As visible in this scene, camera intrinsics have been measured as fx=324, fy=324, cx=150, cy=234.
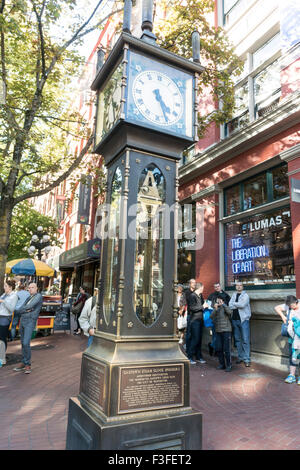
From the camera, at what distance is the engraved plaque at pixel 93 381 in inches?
111

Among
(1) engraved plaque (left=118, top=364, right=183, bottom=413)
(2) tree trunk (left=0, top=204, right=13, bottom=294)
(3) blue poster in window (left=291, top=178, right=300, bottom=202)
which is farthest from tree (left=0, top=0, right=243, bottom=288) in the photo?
(1) engraved plaque (left=118, top=364, right=183, bottom=413)

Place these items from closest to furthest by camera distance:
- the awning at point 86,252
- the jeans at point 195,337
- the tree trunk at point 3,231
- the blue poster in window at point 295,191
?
the blue poster in window at point 295,191
the jeans at point 195,337
the tree trunk at point 3,231
the awning at point 86,252

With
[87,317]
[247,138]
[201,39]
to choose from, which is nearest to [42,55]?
[201,39]

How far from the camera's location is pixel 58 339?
11.5 metres

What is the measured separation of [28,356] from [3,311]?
3.67 feet

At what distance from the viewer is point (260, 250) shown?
8.90 m

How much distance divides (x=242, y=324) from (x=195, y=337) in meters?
1.17

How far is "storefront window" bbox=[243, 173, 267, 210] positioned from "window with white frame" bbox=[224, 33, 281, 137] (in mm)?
1820

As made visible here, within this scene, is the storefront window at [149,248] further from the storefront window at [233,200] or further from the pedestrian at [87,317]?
the storefront window at [233,200]

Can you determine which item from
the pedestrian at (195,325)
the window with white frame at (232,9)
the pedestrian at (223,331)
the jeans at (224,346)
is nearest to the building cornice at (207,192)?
the pedestrian at (195,325)

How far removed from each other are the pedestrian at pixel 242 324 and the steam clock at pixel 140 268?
511 centimetres

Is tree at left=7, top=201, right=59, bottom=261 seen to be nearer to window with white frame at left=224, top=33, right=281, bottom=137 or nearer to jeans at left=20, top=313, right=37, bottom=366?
window with white frame at left=224, top=33, right=281, bottom=137

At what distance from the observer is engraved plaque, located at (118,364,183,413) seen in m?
2.74

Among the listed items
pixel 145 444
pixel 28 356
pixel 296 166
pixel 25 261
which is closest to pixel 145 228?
pixel 145 444
